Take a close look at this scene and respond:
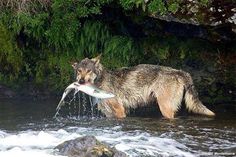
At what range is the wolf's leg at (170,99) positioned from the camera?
43.0 feet

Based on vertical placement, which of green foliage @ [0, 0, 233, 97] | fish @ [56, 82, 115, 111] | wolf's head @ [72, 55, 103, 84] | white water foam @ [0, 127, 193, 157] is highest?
green foliage @ [0, 0, 233, 97]

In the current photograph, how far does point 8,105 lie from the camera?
14.6 m

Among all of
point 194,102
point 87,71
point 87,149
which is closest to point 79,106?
point 87,71

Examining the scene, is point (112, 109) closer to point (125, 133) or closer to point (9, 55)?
point (125, 133)

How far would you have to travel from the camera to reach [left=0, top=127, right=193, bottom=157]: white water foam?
984cm

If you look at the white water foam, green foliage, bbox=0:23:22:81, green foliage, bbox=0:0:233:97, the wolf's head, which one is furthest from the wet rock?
green foliage, bbox=0:23:22:81

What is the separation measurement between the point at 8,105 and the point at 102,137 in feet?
13.8

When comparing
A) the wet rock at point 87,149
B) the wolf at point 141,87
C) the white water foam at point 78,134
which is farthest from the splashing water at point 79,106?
the wet rock at point 87,149

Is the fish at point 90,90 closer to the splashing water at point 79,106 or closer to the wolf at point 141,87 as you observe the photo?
the wolf at point 141,87

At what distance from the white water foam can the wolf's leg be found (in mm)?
1737

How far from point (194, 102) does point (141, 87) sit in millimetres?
1189

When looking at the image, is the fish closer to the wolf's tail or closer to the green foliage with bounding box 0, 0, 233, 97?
the wolf's tail

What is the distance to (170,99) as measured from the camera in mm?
13133

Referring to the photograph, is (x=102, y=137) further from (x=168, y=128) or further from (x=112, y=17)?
(x=112, y=17)
